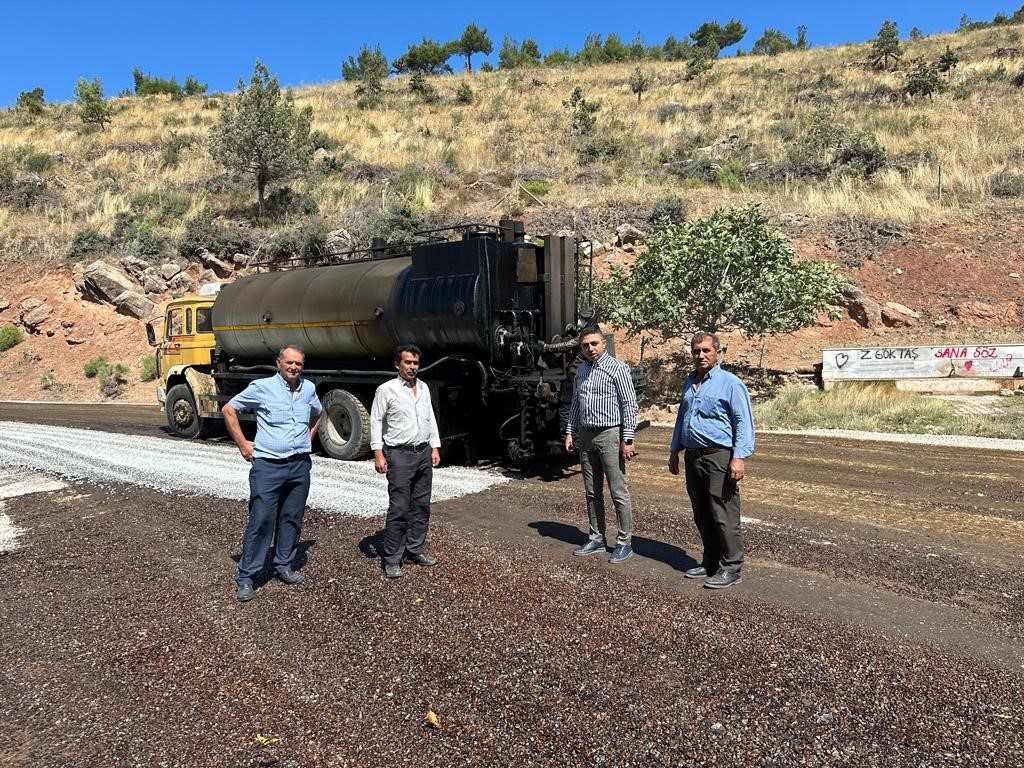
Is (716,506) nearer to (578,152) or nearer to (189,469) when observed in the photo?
(189,469)

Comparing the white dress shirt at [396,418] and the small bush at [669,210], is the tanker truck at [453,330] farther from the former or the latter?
the small bush at [669,210]

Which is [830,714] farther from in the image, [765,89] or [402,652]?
[765,89]

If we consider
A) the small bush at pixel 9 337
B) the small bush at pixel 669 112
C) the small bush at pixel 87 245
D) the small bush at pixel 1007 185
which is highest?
the small bush at pixel 669 112

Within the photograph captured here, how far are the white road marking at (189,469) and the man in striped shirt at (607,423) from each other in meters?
2.87

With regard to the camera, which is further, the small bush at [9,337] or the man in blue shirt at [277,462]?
the small bush at [9,337]

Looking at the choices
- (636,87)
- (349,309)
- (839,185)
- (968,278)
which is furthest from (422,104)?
(349,309)

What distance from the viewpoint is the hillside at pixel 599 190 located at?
75.8ft

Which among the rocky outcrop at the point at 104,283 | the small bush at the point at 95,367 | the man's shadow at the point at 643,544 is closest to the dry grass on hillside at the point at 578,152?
the rocky outcrop at the point at 104,283

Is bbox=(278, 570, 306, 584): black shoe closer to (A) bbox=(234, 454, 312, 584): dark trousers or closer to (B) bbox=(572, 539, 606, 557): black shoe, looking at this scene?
(A) bbox=(234, 454, 312, 584): dark trousers

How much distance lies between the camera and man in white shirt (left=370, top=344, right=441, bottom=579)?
552cm

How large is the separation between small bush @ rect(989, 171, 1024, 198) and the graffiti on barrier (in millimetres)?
14544

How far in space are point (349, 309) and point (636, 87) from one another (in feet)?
133

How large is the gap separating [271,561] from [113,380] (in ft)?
73.3

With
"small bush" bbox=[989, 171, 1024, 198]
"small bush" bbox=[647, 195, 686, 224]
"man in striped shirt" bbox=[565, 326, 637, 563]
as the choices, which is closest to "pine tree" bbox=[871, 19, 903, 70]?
"small bush" bbox=[989, 171, 1024, 198]
